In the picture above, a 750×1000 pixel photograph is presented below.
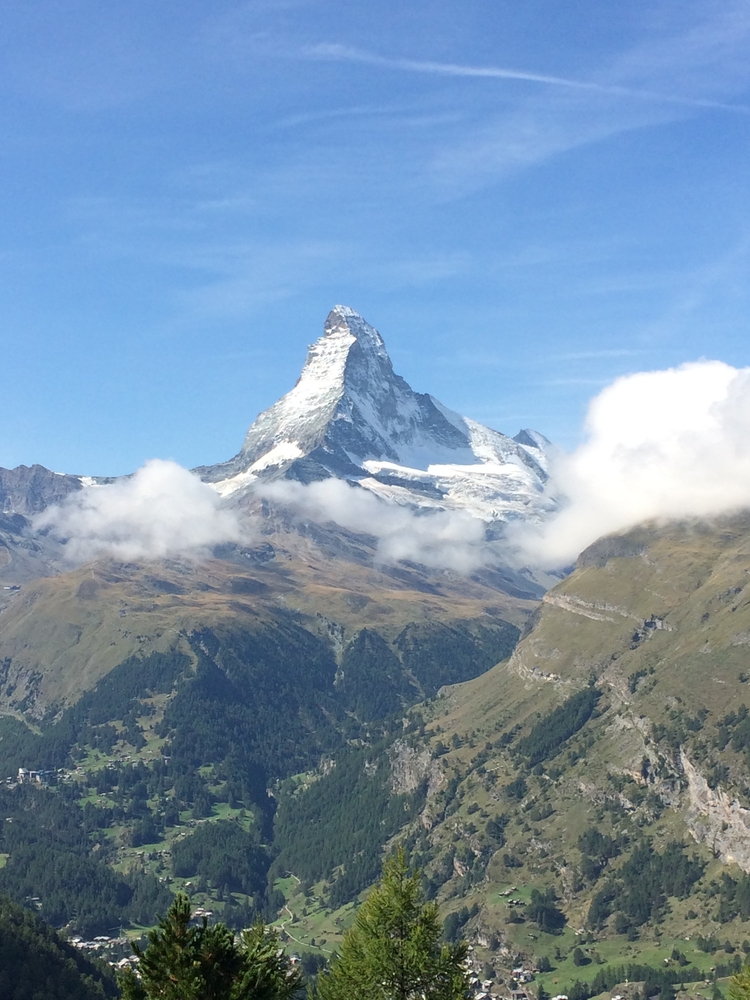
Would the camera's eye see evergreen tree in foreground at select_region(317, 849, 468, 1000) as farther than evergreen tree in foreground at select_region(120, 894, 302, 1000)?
Yes

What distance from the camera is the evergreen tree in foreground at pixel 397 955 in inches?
3091

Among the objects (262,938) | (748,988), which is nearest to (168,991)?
(262,938)

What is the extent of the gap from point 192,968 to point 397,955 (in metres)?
19.5

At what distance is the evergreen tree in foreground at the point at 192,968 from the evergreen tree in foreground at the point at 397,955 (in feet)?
39.7

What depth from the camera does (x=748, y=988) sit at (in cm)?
9188

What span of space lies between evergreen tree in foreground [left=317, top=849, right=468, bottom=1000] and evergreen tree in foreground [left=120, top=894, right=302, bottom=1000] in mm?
12102

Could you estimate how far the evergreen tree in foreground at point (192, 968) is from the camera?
216 ft

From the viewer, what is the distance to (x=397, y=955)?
260 feet

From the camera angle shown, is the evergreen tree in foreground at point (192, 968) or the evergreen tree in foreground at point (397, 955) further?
the evergreen tree in foreground at point (397, 955)

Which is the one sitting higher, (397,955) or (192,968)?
(192,968)

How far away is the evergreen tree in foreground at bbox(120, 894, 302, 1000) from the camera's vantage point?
65938mm

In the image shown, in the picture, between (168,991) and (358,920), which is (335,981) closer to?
(358,920)

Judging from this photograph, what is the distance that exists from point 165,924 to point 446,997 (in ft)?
76.5

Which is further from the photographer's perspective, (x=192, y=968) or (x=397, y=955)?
(x=397, y=955)
